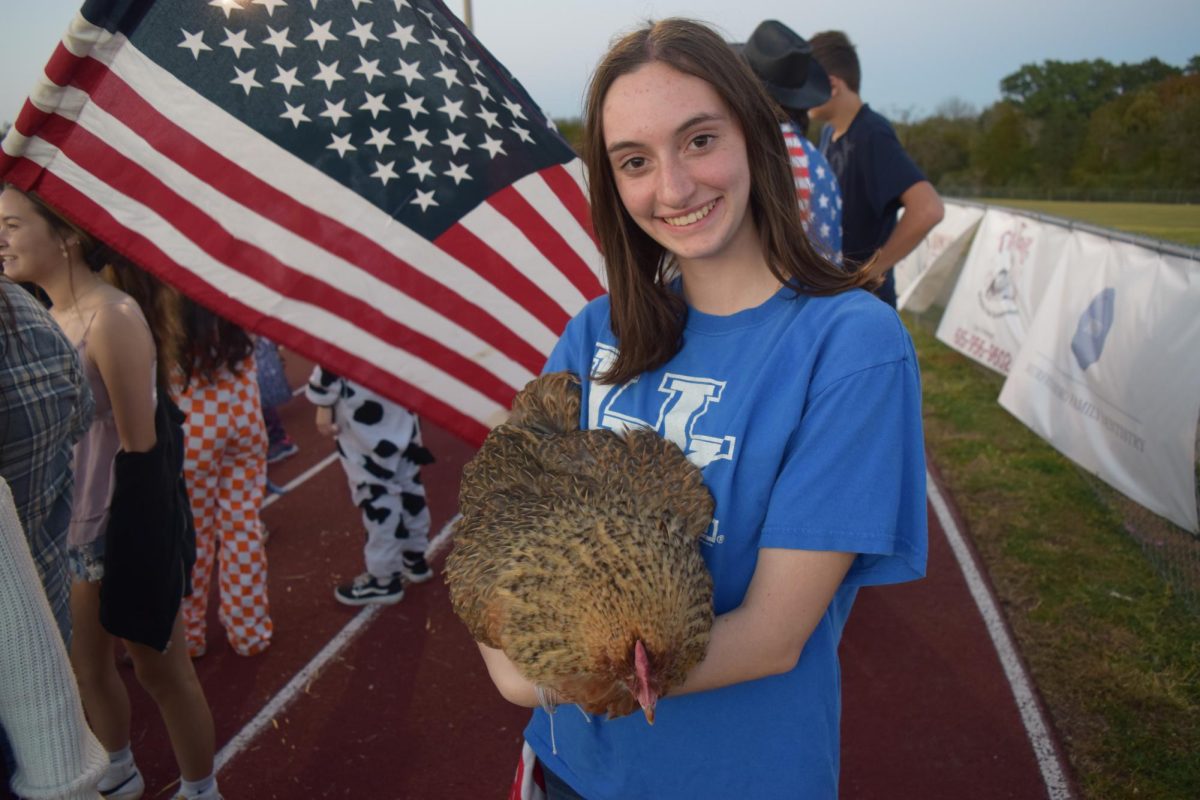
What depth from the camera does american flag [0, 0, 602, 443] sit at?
2768mm

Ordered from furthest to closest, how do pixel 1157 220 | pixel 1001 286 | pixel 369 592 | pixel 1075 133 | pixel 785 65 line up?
pixel 1075 133 < pixel 1001 286 < pixel 1157 220 < pixel 369 592 < pixel 785 65

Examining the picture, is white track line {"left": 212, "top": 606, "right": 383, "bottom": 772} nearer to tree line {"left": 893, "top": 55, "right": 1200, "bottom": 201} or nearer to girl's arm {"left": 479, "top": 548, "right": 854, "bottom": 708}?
girl's arm {"left": 479, "top": 548, "right": 854, "bottom": 708}

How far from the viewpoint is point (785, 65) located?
13.6ft

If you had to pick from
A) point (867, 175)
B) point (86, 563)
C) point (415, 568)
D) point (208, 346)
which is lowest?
point (415, 568)

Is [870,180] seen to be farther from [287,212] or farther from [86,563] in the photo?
[86,563]

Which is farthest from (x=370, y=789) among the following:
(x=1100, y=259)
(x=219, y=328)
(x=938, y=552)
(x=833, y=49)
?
(x=1100, y=259)

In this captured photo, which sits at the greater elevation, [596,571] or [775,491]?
[775,491]

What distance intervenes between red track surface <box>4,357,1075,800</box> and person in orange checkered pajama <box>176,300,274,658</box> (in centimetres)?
29

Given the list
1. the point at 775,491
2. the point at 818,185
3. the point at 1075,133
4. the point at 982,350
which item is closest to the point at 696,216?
the point at 775,491

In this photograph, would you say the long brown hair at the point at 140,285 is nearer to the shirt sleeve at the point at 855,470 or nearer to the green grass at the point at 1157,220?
the shirt sleeve at the point at 855,470

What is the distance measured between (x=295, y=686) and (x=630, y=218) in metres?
3.95

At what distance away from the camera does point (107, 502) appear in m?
3.28

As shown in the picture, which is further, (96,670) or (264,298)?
(96,670)

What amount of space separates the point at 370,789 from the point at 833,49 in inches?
207
